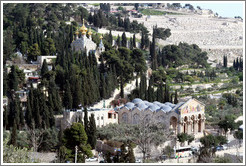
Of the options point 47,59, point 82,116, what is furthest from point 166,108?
point 47,59

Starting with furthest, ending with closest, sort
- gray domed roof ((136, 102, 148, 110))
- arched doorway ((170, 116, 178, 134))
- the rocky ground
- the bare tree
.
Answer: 1. the rocky ground
2. gray domed roof ((136, 102, 148, 110))
3. arched doorway ((170, 116, 178, 134))
4. the bare tree

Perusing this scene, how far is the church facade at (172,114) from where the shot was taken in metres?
44.7

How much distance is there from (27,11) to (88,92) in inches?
1025

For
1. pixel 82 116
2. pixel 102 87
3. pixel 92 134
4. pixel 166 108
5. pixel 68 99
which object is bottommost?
pixel 92 134

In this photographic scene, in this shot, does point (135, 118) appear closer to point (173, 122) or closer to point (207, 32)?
point (173, 122)

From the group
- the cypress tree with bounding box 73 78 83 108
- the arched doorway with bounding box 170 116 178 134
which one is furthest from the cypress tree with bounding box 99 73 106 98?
the arched doorway with bounding box 170 116 178 134

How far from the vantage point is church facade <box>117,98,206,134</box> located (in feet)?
147

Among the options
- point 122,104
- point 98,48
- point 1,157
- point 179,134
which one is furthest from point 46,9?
point 1,157

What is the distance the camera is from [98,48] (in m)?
60.4

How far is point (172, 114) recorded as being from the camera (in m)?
44.7

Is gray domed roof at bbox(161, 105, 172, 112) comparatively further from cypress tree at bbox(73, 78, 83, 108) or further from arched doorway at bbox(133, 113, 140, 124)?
cypress tree at bbox(73, 78, 83, 108)

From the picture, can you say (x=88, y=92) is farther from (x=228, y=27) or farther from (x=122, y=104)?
(x=228, y=27)

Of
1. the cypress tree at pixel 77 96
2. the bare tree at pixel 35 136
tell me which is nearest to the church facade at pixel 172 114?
the cypress tree at pixel 77 96

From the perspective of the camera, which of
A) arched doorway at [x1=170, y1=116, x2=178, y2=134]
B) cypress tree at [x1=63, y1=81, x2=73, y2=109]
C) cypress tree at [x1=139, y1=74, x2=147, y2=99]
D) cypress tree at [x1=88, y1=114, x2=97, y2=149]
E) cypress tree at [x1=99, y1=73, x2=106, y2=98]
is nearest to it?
cypress tree at [x1=88, y1=114, x2=97, y2=149]
